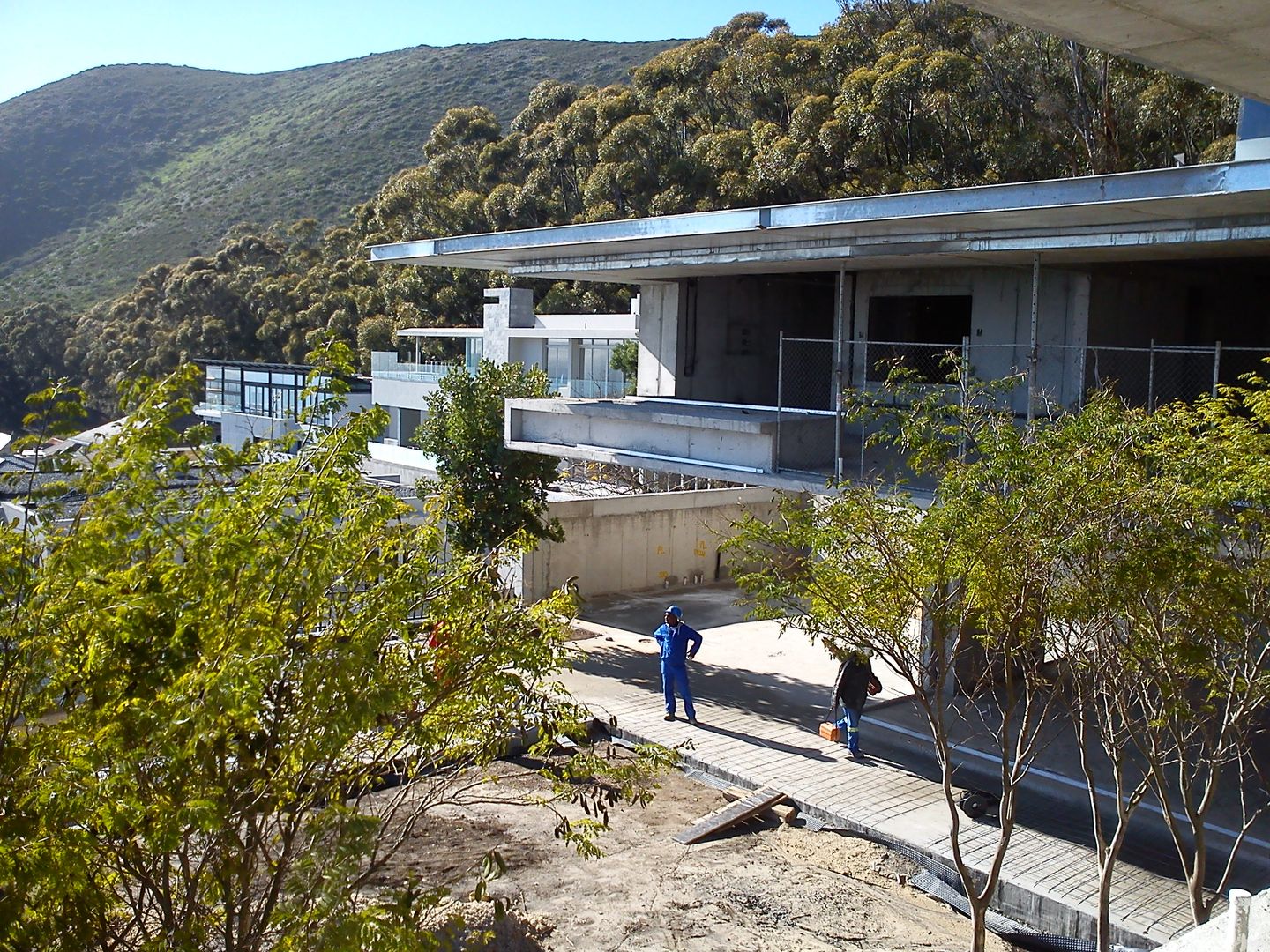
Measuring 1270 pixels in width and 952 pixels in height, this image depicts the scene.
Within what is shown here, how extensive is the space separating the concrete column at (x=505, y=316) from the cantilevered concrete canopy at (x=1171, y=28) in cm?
3354

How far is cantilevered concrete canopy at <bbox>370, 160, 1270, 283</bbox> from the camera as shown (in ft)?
34.1

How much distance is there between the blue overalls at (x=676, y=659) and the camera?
1391cm

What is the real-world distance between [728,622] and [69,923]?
16.6 m

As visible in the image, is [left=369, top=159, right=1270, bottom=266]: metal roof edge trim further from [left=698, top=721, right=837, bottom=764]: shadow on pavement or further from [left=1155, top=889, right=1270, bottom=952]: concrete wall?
[left=1155, top=889, right=1270, bottom=952]: concrete wall

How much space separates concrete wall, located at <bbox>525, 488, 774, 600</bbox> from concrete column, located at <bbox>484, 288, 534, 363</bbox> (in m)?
17.7

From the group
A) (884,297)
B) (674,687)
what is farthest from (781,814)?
(884,297)

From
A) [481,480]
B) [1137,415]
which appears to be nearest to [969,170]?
[481,480]

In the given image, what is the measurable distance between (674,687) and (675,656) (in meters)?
0.48

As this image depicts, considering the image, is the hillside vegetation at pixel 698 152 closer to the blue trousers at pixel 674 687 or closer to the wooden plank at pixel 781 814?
the blue trousers at pixel 674 687

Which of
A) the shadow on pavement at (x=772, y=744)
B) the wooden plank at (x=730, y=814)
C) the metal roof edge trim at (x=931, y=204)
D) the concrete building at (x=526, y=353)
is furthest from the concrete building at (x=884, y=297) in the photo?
the concrete building at (x=526, y=353)

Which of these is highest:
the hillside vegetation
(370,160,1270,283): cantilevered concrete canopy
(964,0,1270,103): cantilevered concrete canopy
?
the hillside vegetation

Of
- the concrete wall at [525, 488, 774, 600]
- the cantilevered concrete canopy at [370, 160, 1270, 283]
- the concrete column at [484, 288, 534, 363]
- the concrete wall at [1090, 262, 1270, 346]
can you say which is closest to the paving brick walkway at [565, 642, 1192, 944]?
the concrete wall at [525, 488, 774, 600]

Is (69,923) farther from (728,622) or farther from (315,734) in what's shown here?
(728,622)

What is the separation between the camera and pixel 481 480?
1836cm
